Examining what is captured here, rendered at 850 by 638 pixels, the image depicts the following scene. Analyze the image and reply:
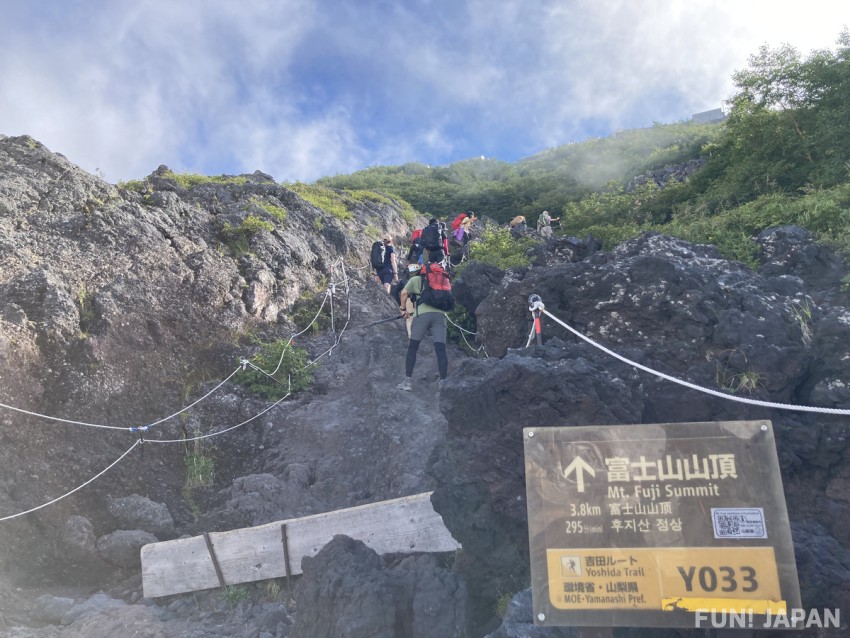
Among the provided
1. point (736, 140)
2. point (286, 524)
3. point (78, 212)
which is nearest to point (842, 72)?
point (736, 140)

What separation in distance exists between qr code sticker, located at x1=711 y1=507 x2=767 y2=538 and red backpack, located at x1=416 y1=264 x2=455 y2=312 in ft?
20.4

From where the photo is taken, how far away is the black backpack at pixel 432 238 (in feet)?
41.1

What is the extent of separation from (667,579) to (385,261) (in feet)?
38.9

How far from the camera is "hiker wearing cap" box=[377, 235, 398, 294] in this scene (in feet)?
47.6

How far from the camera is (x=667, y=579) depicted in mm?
3205

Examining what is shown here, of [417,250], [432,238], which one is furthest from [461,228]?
[432,238]

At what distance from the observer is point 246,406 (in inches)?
369

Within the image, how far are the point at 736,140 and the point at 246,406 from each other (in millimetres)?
12604

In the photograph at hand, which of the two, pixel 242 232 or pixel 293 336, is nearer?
pixel 293 336

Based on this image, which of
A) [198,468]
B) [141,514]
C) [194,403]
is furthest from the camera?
Answer: [194,403]

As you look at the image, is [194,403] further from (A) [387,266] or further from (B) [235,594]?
(A) [387,266]

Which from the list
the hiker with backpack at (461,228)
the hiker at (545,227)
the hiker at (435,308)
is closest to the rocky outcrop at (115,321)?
the hiker at (435,308)

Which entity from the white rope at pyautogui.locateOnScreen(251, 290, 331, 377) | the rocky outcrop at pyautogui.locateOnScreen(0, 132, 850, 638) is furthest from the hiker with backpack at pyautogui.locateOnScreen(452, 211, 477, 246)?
the white rope at pyautogui.locateOnScreen(251, 290, 331, 377)

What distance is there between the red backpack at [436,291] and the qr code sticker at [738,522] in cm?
622
